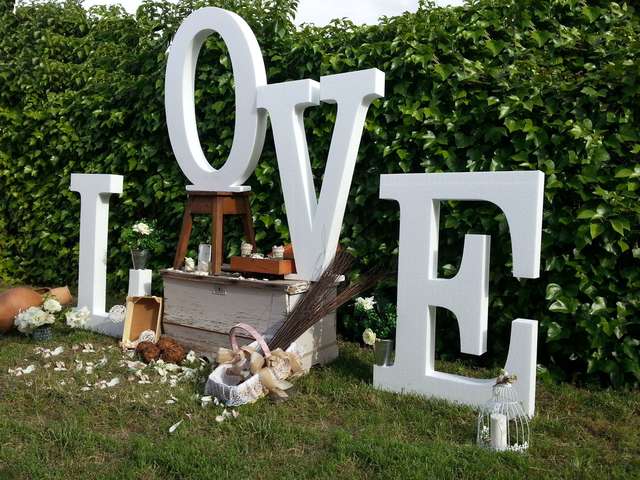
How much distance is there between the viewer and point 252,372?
3.19 meters

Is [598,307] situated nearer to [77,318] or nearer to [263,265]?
[263,265]

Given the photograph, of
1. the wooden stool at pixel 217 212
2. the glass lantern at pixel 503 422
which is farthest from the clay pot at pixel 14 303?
the glass lantern at pixel 503 422

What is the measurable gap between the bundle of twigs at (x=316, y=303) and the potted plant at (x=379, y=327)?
0.12 metres

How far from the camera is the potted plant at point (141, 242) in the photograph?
14.6ft

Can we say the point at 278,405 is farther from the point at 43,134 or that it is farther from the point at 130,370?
the point at 43,134

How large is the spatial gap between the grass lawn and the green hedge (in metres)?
0.55

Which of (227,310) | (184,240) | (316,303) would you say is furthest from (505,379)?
(184,240)

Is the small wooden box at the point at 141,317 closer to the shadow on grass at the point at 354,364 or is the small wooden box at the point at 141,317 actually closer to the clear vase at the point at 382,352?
the shadow on grass at the point at 354,364

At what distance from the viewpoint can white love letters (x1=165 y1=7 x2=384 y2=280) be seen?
3574mm

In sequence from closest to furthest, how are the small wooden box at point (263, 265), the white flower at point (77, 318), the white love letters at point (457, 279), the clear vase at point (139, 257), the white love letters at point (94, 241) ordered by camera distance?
the white love letters at point (457, 279) → the small wooden box at point (263, 265) → the white flower at point (77, 318) → the clear vase at point (139, 257) → the white love letters at point (94, 241)

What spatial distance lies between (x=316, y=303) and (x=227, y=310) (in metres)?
0.65

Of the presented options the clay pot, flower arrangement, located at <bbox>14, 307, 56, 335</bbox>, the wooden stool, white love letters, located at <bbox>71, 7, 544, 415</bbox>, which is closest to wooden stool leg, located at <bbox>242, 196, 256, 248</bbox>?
the wooden stool

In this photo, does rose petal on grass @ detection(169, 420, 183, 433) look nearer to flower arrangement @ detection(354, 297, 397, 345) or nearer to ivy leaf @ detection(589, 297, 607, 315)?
flower arrangement @ detection(354, 297, 397, 345)

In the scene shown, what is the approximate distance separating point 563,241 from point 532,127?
26.6 inches
